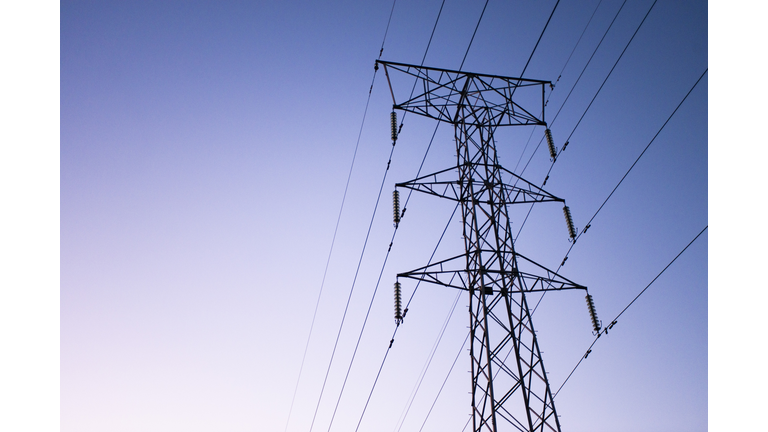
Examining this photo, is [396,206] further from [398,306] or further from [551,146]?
[551,146]

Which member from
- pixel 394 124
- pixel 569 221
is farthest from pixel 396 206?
pixel 569 221

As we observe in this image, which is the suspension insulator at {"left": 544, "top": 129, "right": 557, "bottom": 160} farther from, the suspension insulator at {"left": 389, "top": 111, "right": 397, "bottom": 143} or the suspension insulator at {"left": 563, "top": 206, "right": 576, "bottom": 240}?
the suspension insulator at {"left": 389, "top": 111, "right": 397, "bottom": 143}

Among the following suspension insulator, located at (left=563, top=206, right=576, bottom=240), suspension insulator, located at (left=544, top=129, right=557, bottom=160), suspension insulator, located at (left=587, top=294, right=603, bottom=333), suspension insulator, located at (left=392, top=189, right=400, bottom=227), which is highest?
suspension insulator, located at (left=544, top=129, right=557, bottom=160)

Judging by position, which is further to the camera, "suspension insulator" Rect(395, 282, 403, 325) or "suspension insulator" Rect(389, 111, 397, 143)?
"suspension insulator" Rect(389, 111, 397, 143)

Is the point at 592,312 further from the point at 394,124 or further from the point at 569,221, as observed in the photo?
the point at 394,124

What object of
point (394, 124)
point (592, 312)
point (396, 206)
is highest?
point (394, 124)

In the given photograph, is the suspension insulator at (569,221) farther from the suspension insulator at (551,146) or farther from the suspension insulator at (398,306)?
the suspension insulator at (398,306)

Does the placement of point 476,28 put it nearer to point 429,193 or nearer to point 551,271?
point 429,193

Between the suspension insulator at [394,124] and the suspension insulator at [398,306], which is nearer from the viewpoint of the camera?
the suspension insulator at [398,306]

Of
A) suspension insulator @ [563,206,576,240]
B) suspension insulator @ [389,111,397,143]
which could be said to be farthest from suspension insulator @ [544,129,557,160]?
suspension insulator @ [389,111,397,143]

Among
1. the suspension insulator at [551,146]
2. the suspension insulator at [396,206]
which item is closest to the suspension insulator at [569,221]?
the suspension insulator at [551,146]

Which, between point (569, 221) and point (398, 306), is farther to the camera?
point (569, 221)

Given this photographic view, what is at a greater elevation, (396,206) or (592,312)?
(396,206)
